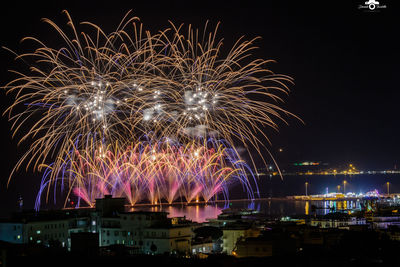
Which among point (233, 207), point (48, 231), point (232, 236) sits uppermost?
point (48, 231)

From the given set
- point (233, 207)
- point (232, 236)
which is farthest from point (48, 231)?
point (233, 207)

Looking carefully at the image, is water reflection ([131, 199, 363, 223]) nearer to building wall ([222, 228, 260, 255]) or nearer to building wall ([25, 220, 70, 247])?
building wall ([222, 228, 260, 255])

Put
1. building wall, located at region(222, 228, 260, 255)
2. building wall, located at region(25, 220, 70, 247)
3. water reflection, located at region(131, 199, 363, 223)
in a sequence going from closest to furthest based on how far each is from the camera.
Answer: building wall, located at region(25, 220, 70, 247) → building wall, located at region(222, 228, 260, 255) → water reflection, located at region(131, 199, 363, 223)

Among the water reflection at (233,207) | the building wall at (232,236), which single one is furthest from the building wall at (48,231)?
the water reflection at (233,207)

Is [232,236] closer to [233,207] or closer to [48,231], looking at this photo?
[48,231]

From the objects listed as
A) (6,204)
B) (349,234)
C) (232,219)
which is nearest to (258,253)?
(349,234)

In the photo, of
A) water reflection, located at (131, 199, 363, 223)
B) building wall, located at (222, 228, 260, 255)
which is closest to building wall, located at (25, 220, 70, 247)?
building wall, located at (222, 228, 260, 255)

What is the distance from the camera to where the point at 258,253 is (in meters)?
19.1

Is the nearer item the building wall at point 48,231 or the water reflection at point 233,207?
the building wall at point 48,231

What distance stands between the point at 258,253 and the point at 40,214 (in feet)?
31.2

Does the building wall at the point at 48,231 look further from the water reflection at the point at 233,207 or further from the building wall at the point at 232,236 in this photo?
the water reflection at the point at 233,207

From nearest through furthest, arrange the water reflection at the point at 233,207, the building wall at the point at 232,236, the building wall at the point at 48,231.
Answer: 1. the building wall at the point at 48,231
2. the building wall at the point at 232,236
3. the water reflection at the point at 233,207

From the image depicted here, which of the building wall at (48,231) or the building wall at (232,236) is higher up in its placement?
the building wall at (48,231)

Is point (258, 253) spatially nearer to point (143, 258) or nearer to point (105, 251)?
point (143, 258)
